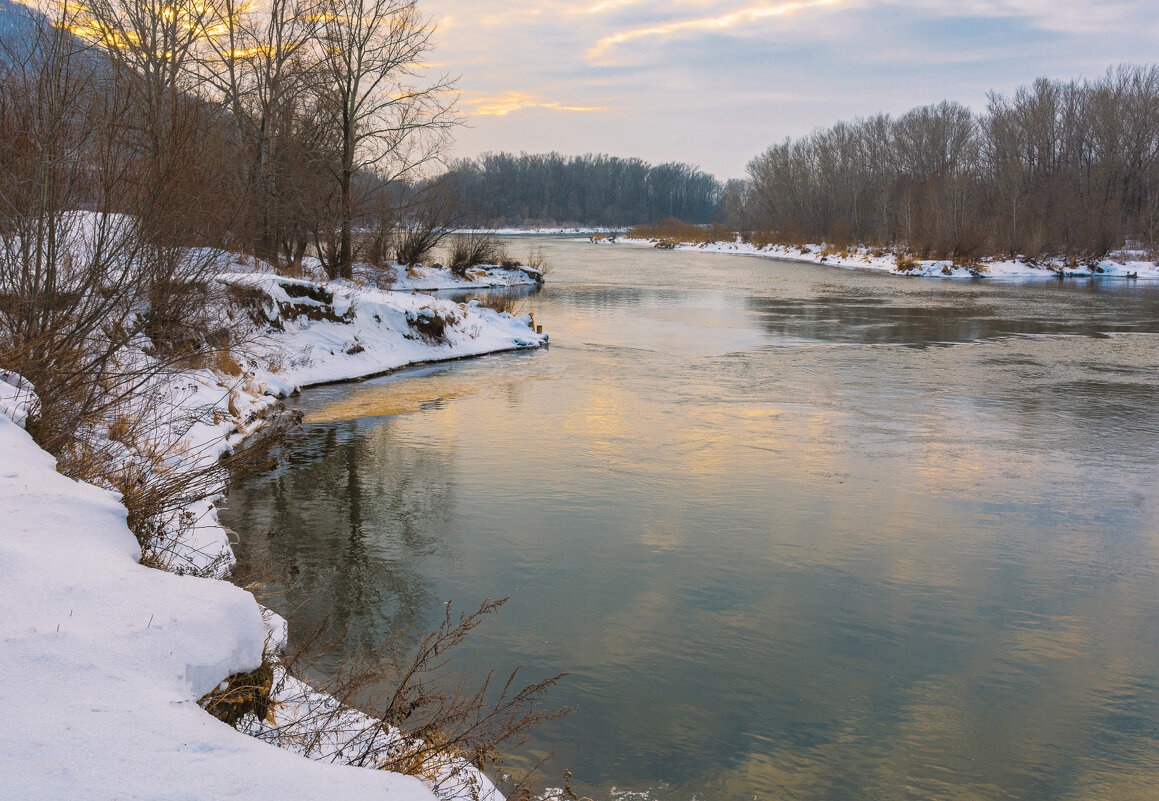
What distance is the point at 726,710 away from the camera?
5.71 m

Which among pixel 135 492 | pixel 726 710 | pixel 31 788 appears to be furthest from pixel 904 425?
pixel 31 788

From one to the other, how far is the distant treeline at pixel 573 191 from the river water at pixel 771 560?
151530 mm

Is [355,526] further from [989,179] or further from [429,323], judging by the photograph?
[989,179]

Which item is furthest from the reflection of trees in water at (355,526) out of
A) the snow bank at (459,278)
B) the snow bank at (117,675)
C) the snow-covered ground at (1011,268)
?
the snow-covered ground at (1011,268)

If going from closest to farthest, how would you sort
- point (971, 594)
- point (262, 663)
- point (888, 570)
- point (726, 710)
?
point (262, 663), point (726, 710), point (971, 594), point (888, 570)

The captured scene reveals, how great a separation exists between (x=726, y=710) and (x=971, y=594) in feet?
9.71

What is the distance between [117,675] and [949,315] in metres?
30.8

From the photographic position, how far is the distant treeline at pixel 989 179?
60781 mm

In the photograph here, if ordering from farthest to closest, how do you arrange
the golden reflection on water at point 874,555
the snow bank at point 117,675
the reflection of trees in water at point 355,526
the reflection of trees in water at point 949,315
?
the reflection of trees in water at point 949,315, the reflection of trees in water at point 355,526, the golden reflection on water at point 874,555, the snow bank at point 117,675

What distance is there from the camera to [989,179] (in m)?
77.6

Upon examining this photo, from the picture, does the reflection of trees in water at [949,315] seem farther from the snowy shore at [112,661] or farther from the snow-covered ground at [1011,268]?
the snowy shore at [112,661]

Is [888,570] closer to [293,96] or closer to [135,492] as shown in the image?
[135,492]

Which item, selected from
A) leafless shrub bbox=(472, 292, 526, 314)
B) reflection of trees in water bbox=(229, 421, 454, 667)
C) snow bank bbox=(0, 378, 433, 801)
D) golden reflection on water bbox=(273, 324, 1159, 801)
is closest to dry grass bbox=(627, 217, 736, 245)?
leafless shrub bbox=(472, 292, 526, 314)

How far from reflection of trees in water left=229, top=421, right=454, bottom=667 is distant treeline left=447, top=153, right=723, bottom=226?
6045 inches
